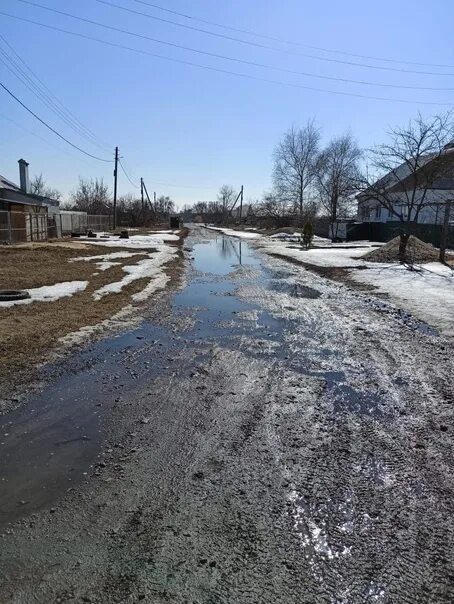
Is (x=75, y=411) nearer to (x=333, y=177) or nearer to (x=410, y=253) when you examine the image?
(x=410, y=253)

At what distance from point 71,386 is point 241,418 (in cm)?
227

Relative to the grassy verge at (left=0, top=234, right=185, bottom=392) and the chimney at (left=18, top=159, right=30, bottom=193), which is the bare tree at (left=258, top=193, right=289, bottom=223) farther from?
the grassy verge at (left=0, top=234, right=185, bottom=392)

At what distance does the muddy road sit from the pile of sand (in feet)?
56.9

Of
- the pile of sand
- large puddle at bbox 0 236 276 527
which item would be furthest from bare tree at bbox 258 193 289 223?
large puddle at bbox 0 236 276 527

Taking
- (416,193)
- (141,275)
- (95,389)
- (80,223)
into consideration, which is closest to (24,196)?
(80,223)

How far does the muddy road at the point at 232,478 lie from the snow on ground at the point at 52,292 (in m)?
4.43

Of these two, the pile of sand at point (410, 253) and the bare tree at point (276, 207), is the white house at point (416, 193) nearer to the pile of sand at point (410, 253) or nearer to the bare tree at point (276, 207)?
the pile of sand at point (410, 253)

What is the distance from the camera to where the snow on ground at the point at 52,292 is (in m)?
10.9

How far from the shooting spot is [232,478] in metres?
3.68

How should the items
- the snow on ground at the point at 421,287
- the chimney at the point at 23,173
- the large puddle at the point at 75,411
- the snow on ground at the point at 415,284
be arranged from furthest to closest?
the chimney at the point at 23,173
the snow on ground at the point at 415,284
the snow on ground at the point at 421,287
the large puddle at the point at 75,411

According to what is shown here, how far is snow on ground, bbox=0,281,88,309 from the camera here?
10906 millimetres

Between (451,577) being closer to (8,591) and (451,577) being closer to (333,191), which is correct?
(8,591)

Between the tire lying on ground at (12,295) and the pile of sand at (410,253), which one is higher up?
the pile of sand at (410,253)

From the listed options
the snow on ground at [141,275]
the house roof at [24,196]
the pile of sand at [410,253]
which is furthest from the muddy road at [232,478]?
the house roof at [24,196]
